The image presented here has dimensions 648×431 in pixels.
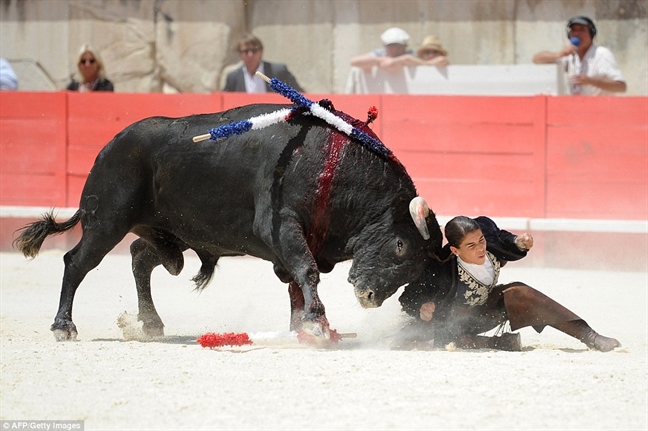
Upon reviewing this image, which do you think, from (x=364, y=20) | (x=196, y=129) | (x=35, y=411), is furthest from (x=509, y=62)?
(x=35, y=411)

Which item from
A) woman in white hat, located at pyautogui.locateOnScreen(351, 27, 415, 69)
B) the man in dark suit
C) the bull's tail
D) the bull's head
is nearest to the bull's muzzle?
the bull's head

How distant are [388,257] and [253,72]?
4.93m

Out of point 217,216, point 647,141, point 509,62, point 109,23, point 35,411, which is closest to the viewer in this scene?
point 35,411

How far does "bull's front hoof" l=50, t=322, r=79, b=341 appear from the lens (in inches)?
229

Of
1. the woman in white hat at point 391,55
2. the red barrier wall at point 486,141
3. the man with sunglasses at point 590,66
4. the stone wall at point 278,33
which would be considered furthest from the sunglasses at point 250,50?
the stone wall at point 278,33

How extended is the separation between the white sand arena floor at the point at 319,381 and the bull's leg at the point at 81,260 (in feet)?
0.52

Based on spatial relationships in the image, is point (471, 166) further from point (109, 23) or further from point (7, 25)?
point (7, 25)

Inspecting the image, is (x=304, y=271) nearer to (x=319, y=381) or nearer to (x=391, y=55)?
(x=319, y=381)

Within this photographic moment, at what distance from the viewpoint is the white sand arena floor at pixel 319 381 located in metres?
3.98

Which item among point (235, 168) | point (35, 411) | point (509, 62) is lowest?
point (35, 411)

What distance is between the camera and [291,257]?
211 inches

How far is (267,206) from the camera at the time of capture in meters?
5.46

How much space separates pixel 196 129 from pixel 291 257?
92 centimetres

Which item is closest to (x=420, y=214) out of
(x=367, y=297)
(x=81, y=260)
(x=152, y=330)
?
(x=367, y=297)
